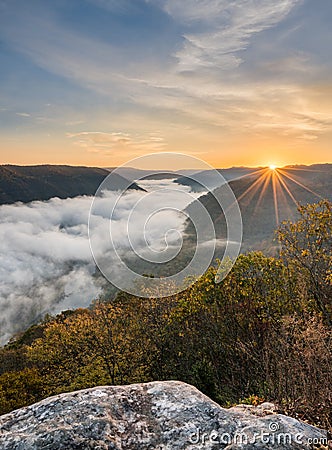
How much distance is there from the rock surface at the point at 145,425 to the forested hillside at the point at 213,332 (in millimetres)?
5349

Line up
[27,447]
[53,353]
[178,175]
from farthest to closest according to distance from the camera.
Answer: [53,353] → [178,175] → [27,447]

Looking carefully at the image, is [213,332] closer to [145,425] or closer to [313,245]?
[313,245]

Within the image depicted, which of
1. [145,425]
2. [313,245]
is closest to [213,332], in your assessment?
[313,245]

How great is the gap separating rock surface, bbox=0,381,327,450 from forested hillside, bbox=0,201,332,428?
535 cm

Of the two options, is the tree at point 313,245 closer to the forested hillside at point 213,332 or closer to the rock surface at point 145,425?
the forested hillside at point 213,332

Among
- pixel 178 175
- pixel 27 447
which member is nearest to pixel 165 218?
pixel 178 175

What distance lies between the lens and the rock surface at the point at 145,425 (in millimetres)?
4180

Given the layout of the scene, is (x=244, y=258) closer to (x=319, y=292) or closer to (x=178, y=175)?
(x=319, y=292)

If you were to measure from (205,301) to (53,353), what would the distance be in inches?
432

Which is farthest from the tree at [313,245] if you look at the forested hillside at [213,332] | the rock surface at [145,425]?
the rock surface at [145,425]

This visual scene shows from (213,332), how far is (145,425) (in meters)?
13.1

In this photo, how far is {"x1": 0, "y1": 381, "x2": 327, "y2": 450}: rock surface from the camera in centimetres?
418

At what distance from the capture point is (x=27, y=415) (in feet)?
15.8

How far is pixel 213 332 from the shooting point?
56.4 feet
